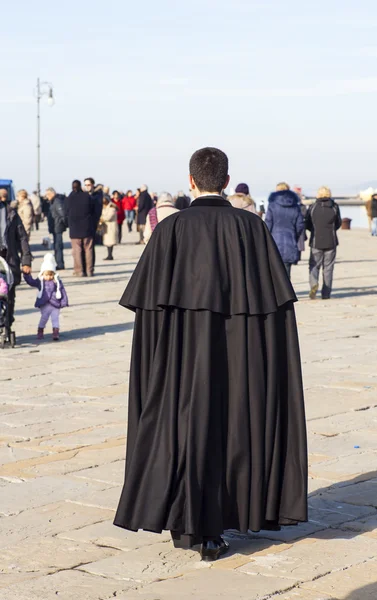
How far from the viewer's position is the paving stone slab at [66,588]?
4531 millimetres

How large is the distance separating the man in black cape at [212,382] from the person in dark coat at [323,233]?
12.1 meters

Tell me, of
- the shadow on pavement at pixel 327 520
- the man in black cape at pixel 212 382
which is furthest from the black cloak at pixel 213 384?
the shadow on pavement at pixel 327 520

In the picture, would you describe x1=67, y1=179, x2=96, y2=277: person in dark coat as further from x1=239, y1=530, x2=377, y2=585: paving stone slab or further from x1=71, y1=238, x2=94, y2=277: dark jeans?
x1=239, y1=530, x2=377, y2=585: paving stone slab

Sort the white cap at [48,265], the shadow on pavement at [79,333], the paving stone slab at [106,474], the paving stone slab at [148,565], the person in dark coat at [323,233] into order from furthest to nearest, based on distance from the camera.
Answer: the person in dark coat at [323,233] → the shadow on pavement at [79,333] → the white cap at [48,265] → the paving stone slab at [106,474] → the paving stone slab at [148,565]

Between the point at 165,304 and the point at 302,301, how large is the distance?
498 inches

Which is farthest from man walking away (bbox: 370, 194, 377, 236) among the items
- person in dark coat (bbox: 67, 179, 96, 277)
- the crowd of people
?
person in dark coat (bbox: 67, 179, 96, 277)

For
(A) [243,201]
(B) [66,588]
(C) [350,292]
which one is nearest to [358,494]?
(B) [66,588]

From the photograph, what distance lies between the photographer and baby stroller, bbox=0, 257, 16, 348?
12.3 m

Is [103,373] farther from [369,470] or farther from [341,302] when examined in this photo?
[341,302]

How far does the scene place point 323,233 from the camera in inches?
674

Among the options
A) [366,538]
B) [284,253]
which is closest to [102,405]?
[366,538]

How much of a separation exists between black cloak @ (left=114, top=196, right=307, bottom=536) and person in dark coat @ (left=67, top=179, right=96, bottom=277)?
15671 mm

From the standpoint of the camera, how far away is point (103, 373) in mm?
10680

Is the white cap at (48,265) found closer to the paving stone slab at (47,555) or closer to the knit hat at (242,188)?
the knit hat at (242,188)
